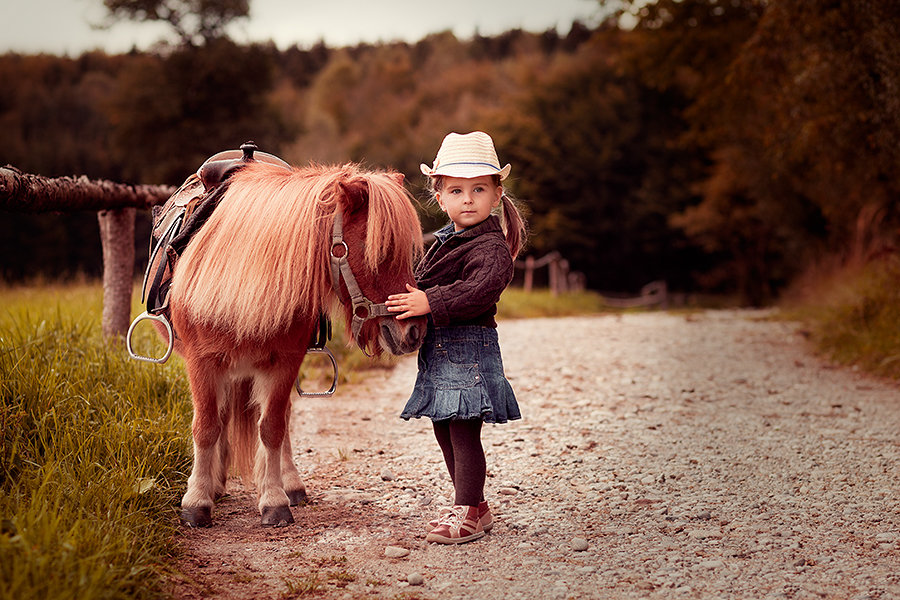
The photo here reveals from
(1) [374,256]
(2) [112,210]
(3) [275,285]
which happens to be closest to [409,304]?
(1) [374,256]

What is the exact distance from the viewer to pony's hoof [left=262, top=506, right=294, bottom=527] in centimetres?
320

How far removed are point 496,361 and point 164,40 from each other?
29.6 meters

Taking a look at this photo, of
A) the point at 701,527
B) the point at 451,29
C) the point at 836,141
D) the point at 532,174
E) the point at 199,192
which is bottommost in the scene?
the point at 701,527

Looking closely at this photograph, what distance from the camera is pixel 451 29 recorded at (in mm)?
61875

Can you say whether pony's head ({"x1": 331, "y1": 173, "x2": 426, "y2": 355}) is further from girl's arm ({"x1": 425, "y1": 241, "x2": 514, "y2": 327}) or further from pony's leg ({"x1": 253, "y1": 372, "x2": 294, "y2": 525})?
pony's leg ({"x1": 253, "y1": 372, "x2": 294, "y2": 525})

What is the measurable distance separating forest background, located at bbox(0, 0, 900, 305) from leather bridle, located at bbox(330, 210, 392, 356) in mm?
6425

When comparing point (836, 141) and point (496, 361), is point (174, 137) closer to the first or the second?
point (836, 141)

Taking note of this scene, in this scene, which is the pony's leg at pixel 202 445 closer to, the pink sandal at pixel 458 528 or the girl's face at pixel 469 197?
the pink sandal at pixel 458 528

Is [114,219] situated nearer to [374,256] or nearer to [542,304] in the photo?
[374,256]

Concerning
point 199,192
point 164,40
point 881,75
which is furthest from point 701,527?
point 164,40

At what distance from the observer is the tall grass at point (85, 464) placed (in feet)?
7.01

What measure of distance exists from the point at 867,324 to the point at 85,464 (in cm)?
780

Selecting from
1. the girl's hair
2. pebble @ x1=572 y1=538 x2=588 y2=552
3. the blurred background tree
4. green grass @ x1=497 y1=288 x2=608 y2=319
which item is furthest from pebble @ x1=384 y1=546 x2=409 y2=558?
the blurred background tree

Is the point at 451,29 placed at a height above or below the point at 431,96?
above
